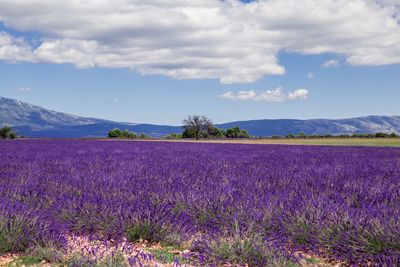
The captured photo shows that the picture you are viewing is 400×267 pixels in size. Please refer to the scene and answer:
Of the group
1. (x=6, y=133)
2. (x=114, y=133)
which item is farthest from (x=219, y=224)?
(x=114, y=133)

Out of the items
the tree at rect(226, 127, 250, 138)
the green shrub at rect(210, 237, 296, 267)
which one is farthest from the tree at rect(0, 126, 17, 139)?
the green shrub at rect(210, 237, 296, 267)

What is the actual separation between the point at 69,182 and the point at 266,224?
4216 mm

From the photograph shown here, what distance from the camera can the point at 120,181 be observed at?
7.32 meters

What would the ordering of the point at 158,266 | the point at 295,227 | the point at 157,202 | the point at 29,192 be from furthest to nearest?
the point at 29,192, the point at 157,202, the point at 295,227, the point at 158,266

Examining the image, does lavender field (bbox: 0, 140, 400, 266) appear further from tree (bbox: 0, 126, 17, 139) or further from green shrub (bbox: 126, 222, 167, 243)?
tree (bbox: 0, 126, 17, 139)

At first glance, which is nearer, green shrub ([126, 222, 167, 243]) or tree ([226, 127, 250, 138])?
green shrub ([126, 222, 167, 243])

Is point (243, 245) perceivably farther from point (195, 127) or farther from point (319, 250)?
point (195, 127)

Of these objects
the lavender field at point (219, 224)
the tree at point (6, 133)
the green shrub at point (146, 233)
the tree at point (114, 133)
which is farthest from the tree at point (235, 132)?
the green shrub at point (146, 233)

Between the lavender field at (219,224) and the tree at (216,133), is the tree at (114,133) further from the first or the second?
the lavender field at (219,224)

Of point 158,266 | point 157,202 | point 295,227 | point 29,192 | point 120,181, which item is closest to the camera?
point 158,266

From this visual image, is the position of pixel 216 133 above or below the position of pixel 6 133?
above

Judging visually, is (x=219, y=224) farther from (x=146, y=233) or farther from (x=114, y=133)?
(x=114, y=133)

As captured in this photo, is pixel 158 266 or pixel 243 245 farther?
pixel 243 245

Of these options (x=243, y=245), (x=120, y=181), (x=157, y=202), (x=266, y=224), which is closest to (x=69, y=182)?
(x=120, y=181)
